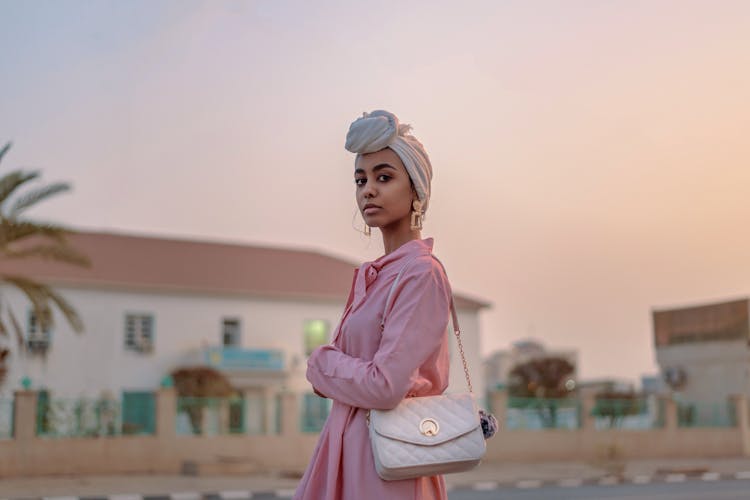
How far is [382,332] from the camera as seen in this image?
272 cm

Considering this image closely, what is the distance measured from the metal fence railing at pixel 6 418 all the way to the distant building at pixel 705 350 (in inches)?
857

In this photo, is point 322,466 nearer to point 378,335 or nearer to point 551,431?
point 378,335

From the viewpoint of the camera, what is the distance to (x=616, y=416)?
30234 millimetres

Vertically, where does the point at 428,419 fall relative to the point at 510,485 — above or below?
above

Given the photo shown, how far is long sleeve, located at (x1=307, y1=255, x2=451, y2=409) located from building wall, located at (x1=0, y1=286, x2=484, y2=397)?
34.3 metres

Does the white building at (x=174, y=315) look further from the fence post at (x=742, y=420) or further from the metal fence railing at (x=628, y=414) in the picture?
the fence post at (x=742, y=420)

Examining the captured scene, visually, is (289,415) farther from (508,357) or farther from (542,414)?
(508,357)

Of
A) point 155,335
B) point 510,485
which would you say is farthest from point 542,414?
point 155,335

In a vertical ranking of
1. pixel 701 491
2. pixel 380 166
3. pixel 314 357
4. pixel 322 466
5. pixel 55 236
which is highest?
pixel 55 236

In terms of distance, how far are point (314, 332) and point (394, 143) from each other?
4048 centimetres

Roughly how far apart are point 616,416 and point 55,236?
17.3 meters

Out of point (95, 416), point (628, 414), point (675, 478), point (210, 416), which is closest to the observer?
point (675, 478)

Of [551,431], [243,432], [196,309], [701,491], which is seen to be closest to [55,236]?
[243,432]

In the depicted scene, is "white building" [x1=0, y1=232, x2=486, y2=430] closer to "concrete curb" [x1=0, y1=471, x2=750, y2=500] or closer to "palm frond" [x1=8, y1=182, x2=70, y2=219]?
"palm frond" [x1=8, y1=182, x2=70, y2=219]
